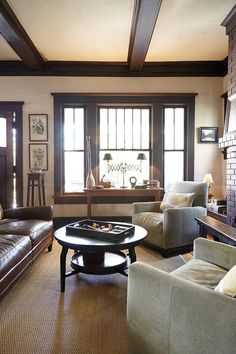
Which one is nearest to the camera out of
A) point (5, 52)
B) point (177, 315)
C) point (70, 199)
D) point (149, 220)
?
point (177, 315)

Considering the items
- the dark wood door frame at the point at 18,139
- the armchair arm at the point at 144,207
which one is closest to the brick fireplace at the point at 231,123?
the armchair arm at the point at 144,207

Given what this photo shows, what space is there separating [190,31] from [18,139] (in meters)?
3.41

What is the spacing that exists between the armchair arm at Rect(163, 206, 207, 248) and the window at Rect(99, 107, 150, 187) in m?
1.76

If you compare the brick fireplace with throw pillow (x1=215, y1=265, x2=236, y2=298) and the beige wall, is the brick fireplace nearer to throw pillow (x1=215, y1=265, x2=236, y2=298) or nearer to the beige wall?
the beige wall

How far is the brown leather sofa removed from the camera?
2090 millimetres

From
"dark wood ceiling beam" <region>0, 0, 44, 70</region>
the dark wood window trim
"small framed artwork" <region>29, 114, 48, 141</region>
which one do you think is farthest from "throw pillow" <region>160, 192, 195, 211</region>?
"dark wood ceiling beam" <region>0, 0, 44, 70</region>

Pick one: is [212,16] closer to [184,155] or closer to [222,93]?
[222,93]

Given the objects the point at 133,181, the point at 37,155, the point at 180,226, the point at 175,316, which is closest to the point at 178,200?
the point at 180,226

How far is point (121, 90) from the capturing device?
15.8 feet

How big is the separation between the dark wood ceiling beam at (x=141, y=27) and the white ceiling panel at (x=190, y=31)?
0.18 meters

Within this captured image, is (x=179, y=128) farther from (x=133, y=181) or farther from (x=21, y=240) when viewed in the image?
(x=21, y=240)

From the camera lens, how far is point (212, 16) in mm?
3193

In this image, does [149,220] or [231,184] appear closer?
[231,184]

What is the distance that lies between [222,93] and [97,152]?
103 inches
